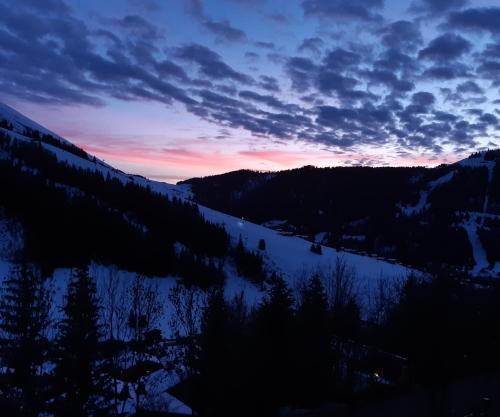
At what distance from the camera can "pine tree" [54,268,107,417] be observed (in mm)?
17734

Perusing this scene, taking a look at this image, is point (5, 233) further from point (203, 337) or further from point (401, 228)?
point (401, 228)

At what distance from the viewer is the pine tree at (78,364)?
58.2ft

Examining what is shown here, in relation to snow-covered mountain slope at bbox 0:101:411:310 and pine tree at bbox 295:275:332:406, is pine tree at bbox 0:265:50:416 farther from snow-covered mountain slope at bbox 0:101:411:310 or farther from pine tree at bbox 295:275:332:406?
snow-covered mountain slope at bbox 0:101:411:310

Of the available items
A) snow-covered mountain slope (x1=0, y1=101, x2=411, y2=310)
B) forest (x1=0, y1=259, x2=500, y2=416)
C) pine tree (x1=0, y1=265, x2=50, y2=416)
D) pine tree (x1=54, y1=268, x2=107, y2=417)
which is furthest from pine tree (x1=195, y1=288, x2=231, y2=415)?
snow-covered mountain slope (x1=0, y1=101, x2=411, y2=310)

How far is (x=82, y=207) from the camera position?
2923 inches

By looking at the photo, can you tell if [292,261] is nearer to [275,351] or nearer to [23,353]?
[275,351]

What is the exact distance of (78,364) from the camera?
18.4 m

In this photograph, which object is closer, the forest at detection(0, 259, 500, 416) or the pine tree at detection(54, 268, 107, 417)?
the pine tree at detection(54, 268, 107, 417)

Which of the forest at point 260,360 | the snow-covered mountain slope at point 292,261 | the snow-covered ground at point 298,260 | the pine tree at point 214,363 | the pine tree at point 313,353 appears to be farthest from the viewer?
the snow-covered ground at point 298,260

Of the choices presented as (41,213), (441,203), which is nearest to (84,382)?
(41,213)

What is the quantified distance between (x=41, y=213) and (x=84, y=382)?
5556 centimetres

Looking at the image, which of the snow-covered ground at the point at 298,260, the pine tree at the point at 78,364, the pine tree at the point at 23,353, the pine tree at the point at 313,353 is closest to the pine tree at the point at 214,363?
the pine tree at the point at 313,353

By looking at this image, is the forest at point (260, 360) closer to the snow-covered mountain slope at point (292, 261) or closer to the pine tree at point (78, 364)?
the pine tree at point (78, 364)

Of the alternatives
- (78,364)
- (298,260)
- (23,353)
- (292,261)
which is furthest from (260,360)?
(298,260)
